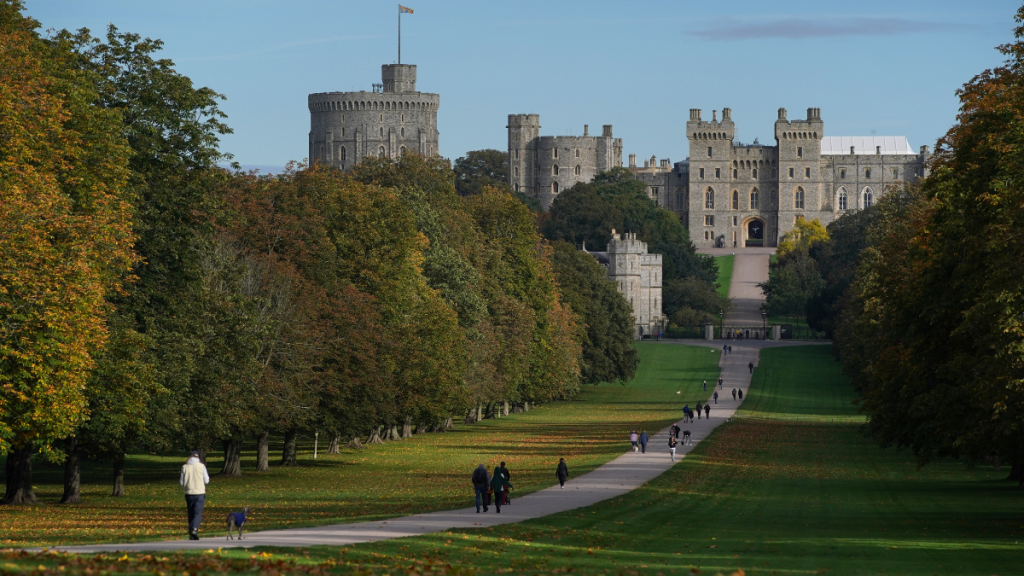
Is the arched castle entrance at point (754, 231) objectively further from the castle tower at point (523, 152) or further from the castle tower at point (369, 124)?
the castle tower at point (369, 124)

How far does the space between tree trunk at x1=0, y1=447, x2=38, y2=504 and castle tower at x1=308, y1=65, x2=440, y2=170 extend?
15283 centimetres

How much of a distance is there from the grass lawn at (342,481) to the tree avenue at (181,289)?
1421mm

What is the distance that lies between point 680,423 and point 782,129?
4921 inches

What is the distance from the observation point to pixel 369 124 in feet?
602

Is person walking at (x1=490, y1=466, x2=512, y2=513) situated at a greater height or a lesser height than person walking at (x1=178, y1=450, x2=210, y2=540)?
lesser

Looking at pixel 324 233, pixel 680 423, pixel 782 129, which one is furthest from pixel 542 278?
pixel 782 129

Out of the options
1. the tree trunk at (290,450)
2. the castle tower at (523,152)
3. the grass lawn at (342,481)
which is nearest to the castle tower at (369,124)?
the castle tower at (523,152)

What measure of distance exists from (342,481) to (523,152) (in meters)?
164

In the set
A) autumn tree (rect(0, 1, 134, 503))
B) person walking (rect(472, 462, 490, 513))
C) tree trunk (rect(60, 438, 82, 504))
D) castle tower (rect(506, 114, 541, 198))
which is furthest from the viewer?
castle tower (rect(506, 114, 541, 198))

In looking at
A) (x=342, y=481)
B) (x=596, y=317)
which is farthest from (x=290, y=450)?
(x=596, y=317)

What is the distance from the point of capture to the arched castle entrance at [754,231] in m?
185

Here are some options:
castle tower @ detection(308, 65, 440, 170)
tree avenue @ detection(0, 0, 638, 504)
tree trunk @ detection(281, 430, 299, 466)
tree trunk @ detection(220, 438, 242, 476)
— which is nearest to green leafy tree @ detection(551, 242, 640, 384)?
tree avenue @ detection(0, 0, 638, 504)

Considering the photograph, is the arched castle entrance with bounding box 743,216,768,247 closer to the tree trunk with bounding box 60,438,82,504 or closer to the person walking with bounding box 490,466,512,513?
the tree trunk with bounding box 60,438,82,504

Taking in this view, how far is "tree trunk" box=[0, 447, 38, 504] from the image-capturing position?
98.2 ft
